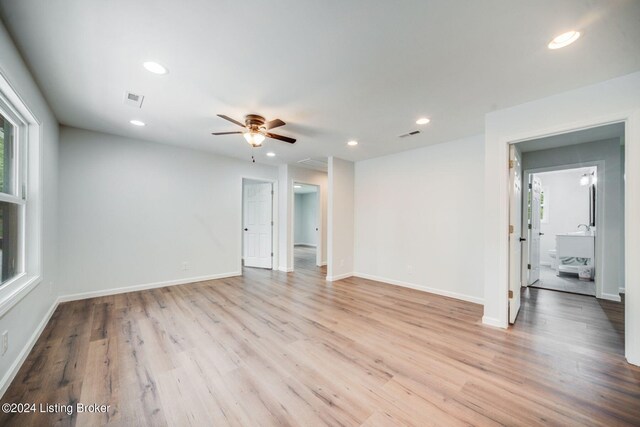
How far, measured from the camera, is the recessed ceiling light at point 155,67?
6.61ft

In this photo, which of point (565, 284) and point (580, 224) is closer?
point (565, 284)

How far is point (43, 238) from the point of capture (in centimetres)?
272

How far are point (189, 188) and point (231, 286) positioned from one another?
2.01m

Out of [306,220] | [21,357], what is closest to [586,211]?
[306,220]

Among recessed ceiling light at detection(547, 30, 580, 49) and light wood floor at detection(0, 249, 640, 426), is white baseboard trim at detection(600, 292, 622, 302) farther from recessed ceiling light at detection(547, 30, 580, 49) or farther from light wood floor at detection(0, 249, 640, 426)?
recessed ceiling light at detection(547, 30, 580, 49)

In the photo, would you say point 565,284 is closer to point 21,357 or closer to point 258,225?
point 258,225

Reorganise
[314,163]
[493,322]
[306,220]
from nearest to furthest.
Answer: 1. [493,322]
2. [314,163]
3. [306,220]

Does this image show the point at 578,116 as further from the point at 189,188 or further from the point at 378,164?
the point at 189,188

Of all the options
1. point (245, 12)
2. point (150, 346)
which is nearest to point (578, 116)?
point (245, 12)

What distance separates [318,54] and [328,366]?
98.6 inches

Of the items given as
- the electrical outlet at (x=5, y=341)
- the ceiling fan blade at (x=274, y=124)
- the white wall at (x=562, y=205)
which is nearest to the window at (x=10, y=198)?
the electrical outlet at (x=5, y=341)

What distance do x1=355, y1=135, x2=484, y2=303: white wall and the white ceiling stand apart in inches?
42.2

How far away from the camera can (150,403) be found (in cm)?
163

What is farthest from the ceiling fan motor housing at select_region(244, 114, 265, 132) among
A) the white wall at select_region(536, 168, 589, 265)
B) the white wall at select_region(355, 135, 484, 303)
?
the white wall at select_region(536, 168, 589, 265)
